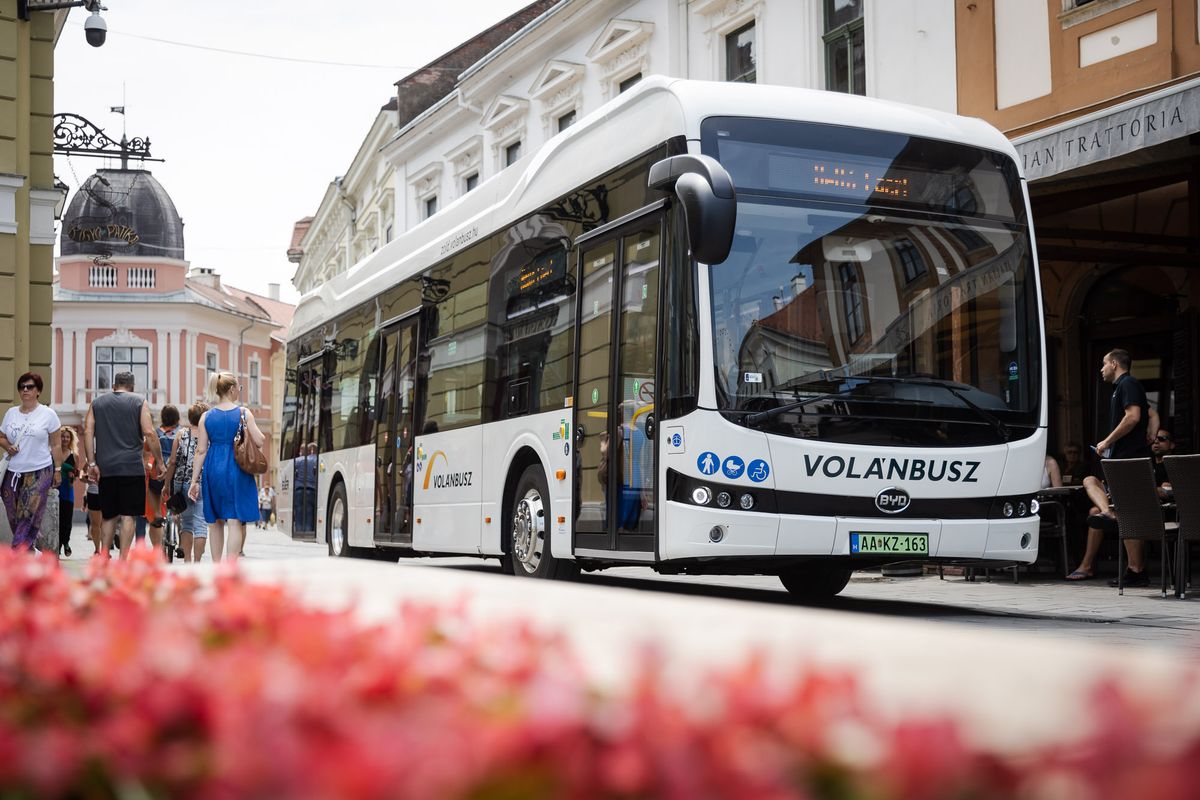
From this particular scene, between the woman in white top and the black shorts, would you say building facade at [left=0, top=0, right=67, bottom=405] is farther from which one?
the woman in white top

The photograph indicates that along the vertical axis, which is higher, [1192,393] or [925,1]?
[925,1]

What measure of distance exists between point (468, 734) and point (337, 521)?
1624 cm

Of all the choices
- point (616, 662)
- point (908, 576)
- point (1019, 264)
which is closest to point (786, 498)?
point (1019, 264)

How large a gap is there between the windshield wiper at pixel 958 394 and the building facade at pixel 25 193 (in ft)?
33.6

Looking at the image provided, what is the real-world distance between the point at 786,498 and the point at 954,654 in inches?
283

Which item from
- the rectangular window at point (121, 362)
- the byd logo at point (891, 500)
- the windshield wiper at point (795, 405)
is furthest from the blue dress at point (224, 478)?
the rectangular window at point (121, 362)

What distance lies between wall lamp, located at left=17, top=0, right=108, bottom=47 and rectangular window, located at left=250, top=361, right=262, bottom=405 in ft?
216

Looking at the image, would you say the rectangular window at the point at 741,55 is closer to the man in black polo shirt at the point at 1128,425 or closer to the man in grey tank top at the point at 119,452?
the man in black polo shirt at the point at 1128,425

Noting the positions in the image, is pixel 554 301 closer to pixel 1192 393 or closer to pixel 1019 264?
pixel 1019 264

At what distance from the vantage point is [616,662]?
1.76 metres

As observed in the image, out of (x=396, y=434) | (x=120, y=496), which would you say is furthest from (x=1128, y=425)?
(x=120, y=496)

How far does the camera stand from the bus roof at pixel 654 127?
30.3 ft

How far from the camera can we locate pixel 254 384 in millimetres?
83188

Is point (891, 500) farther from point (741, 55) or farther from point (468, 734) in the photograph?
point (741, 55)
